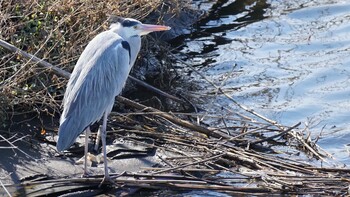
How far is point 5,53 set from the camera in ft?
22.5

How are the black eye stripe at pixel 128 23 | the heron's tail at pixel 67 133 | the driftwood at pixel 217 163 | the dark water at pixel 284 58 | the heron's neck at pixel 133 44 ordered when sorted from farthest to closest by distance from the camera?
the dark water at pixel 284 58, the heron's neck at pixel 133 44, the black eye stripe at pixel 128 23, the driftwood at pixel 217 163, the heron's tail at pixel 67 133

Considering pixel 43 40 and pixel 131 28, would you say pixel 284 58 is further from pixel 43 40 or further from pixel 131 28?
pixel 131 28

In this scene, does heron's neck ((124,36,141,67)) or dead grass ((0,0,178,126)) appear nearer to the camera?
heron's neck ((124,36,141,67))

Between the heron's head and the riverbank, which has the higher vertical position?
the heron's head

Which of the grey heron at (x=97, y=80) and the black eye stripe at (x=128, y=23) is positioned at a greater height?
the black eye stripe at (x=128, y=23)

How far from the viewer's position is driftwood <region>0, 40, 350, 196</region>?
6.03 meters

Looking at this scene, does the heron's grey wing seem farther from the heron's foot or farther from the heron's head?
the heron's foot

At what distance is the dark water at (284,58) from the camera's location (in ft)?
26.1

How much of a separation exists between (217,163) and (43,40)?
5.98ft

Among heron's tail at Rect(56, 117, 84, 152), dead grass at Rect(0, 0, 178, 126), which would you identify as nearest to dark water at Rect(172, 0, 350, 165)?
dead grass at Rect(0, 0, 178, 126)

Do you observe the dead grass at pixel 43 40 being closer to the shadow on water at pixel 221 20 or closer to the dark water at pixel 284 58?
the dark water at pixel 284 58

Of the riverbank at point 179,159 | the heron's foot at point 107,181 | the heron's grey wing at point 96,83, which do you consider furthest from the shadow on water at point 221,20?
the heron's foot at point 107,181

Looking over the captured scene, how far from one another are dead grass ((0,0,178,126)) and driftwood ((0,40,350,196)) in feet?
0.56

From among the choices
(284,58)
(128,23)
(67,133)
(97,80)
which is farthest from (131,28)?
(284,58)
